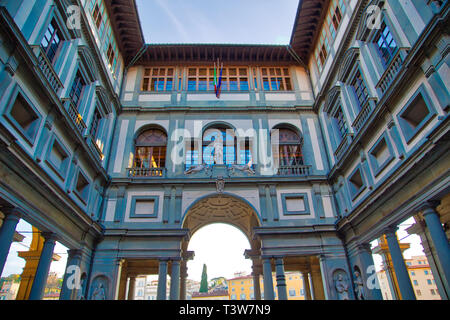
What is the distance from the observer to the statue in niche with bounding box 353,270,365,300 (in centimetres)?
1387

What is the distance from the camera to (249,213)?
20203 mm

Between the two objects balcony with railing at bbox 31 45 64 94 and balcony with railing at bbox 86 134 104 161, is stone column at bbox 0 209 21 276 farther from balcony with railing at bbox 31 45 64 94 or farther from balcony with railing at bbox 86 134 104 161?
balcony with railing at bbox 86 134 104 161

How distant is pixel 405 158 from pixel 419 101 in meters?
2.09

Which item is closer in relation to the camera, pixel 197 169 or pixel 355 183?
pixel 355 183

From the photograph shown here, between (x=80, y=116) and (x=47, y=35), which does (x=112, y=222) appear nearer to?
(x=80, y=116)

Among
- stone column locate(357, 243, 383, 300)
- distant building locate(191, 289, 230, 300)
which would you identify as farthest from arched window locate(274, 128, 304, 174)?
distant building locate(191, 289, 230, 300)

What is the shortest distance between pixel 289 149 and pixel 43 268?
1514 cm

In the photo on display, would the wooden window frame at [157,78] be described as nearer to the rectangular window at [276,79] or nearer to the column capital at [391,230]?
the rectangular window at [276,79]

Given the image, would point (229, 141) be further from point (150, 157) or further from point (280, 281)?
point (280, 281)

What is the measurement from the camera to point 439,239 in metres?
9.19

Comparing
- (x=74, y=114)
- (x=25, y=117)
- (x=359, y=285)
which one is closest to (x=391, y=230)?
(x=359, y=285)

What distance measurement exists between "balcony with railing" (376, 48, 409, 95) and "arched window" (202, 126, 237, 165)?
973 cm

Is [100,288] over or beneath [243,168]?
beneath
